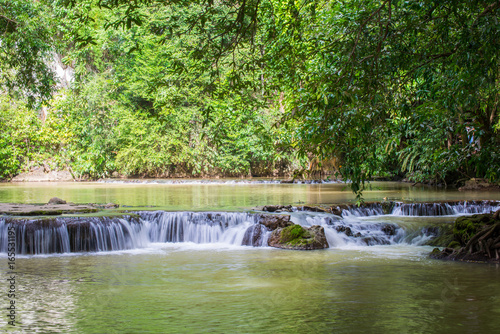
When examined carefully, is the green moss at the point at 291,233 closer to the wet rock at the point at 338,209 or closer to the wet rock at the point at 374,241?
the wet rock at the point at 374,241

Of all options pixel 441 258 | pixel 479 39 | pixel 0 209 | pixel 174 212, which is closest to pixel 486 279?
pixel 441 258

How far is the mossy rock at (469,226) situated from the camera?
1159 cm

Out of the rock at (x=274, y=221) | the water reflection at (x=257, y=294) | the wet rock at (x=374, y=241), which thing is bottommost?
the water reflection at (x=257, y=294)

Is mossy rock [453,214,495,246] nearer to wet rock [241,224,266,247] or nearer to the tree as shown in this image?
wet rock [241,224,266,247]

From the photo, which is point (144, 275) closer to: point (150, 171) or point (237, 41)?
point (237, 41)

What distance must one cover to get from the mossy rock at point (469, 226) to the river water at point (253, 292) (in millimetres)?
1010

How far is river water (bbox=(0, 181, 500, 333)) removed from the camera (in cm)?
685

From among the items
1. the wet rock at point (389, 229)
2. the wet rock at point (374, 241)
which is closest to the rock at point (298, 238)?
the wet rock at point (374, 241)

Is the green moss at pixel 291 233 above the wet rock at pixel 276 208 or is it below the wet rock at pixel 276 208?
below

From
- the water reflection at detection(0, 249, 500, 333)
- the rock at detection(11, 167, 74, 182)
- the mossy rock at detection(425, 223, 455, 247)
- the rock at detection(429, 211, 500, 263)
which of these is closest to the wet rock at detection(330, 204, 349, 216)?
the mossy rock at detection(425, 223, 455, 247)

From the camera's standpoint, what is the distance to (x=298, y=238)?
43.4ft

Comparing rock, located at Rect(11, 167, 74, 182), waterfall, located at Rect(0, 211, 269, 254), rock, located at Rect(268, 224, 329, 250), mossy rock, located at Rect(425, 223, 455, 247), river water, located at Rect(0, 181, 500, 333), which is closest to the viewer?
river water, located at Rect(0, 181, 500, 333)

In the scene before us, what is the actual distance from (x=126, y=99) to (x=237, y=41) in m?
37.4

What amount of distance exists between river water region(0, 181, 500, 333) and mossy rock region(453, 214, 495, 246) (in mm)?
1010
